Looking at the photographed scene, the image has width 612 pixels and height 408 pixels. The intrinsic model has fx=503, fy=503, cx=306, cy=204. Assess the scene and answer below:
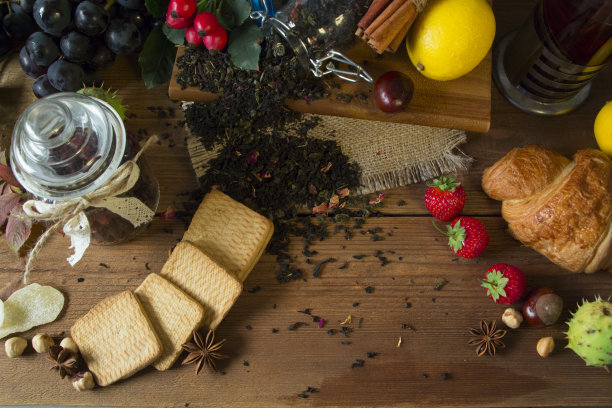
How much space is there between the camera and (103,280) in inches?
46.0

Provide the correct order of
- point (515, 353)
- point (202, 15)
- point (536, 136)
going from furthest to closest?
point (536, 136), point (515, 353), point (202, 15)

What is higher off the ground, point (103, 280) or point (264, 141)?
point (264, 141)

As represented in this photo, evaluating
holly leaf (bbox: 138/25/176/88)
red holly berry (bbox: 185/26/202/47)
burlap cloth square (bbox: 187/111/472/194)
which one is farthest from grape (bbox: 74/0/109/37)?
burlap cloth square (bbox: 187/111/472/194)

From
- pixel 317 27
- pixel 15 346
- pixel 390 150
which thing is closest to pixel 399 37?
pixel 317 27

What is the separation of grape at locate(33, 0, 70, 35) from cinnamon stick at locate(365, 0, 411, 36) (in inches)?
25.9

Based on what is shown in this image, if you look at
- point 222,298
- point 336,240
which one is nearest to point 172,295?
point 222,298

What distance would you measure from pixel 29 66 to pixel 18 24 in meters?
0.11

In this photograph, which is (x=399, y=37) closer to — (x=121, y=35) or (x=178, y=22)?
(x=178, y=22)

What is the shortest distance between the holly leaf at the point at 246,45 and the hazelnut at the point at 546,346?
854 millimetres

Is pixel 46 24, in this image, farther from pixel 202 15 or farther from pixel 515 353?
pixel 515 353

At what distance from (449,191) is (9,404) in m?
1.08

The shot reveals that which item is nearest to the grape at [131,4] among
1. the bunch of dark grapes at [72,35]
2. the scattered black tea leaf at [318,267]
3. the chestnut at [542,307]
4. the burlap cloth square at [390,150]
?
the bunch of dark grapes at [72,35]

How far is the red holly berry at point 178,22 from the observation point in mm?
1025

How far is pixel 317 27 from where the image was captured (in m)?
1.02
